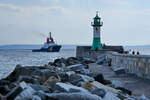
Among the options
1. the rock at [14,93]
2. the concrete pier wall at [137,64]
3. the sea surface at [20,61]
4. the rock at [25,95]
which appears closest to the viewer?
the rock at [25,95]

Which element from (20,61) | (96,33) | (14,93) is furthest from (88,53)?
(14,93)

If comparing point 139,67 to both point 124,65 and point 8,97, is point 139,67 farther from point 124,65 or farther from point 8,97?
point 8,97

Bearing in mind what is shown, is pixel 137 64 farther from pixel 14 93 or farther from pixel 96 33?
pixel 96 33

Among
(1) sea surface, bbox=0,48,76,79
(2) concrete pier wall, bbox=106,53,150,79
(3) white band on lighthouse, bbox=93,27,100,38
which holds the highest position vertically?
(3) white band on lighthouse, bbox=93,27,100,38

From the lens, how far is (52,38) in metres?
75.2

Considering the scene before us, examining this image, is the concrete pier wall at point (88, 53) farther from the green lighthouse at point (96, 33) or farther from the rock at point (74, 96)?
the rock at point (74, 96)

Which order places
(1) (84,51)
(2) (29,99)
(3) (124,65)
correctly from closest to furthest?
(2) (29,99) → (3) (124,65) → (1) (84,51)

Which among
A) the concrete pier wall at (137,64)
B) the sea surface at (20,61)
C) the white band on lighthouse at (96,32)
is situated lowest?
the sea surface at (20,61)

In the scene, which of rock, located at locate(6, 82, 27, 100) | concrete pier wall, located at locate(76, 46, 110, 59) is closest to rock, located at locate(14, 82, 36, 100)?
rock, located at locate(6, 82, 27, 100)

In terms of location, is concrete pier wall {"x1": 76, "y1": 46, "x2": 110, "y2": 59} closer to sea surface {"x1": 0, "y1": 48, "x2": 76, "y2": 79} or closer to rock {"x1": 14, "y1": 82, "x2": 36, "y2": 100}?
sea surface {"x1": 0, "y1": 48, "x2": 76, "y2": 79}

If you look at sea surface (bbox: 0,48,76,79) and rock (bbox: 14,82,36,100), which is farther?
sea surface (bbox: 0,48,76,79)

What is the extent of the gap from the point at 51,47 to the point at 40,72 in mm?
64871

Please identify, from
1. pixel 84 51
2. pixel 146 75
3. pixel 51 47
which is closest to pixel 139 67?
pixel 146 75

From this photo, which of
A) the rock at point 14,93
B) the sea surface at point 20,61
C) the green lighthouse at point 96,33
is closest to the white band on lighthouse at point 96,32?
the green lighthouse at point 96,33
